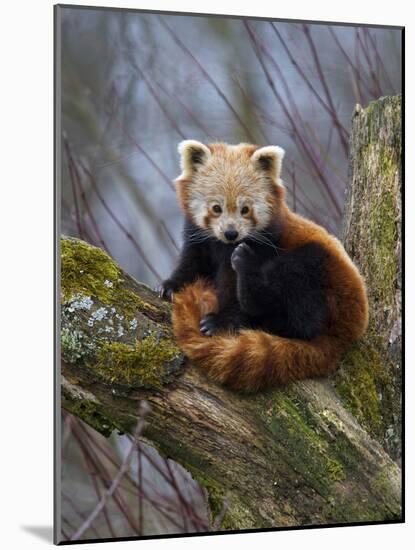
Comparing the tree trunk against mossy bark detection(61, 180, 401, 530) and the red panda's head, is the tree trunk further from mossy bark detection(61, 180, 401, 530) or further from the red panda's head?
the red panda's head

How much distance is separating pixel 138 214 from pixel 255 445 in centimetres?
112

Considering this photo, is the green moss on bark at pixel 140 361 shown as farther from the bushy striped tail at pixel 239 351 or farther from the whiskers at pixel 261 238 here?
the whiskers at pixel 261 238

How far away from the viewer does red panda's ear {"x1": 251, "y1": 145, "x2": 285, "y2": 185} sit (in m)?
3.76

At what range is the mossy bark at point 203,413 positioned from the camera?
3.50 meters

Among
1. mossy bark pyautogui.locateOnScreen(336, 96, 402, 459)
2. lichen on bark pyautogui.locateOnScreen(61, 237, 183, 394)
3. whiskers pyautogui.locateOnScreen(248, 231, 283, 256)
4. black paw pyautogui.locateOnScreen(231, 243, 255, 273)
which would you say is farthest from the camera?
mossy bark pyautogui.locateOnScreen(336, 96, 402, 459)

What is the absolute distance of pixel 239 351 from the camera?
3.57 metres

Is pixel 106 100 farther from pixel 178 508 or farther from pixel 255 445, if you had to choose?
pixel 178 508

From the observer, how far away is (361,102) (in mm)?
4242

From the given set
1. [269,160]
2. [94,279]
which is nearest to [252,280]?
[269,160]

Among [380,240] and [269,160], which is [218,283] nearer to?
[269,160]

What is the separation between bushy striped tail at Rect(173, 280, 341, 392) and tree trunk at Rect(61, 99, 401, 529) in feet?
0.16

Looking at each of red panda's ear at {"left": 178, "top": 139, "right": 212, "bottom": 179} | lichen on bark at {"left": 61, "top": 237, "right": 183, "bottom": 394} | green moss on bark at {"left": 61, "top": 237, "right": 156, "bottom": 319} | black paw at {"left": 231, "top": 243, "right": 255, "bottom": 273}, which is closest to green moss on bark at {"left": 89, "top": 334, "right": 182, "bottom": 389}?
lichen on bark at {"left": 61, "top": 237, "right": 183, "bottom": 394}

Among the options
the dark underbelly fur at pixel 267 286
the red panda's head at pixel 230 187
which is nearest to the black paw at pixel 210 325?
the dark underbelly fur at pixel 267 286

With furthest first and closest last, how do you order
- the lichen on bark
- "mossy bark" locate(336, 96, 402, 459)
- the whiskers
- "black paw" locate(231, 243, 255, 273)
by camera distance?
"mossy bark" locate(336, 96, 402, 459) → the whiskers → "black paw" locate(231, 243, 255, 273) → the lichen on bark
